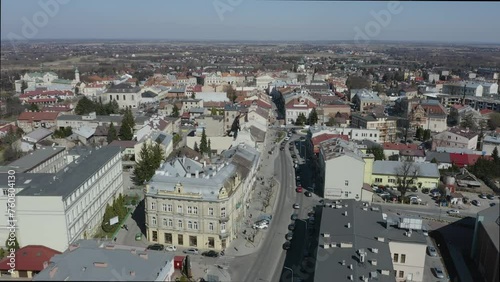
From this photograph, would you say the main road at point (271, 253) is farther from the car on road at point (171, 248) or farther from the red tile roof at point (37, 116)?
the red tile roof at point (37, 116)

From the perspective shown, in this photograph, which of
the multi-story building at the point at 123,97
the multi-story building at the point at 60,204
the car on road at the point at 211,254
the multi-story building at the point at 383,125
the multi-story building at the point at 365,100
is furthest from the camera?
the multi-story building at the point at 123,97

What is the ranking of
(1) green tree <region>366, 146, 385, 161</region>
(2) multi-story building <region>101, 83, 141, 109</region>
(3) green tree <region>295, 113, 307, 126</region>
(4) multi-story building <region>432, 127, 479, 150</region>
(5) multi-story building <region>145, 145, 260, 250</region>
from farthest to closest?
(2) multi-story building <region>101, 83, 141, 109</region>, (3) green tree <region>295, 113, 307, 126</region>, (4) multi-story building <region>432, 127, 479, 150</region>, (1) green tree <region>366, 146, 385, 161</region>, (5) multi-story building <region>145, 145, 260, 250</region>

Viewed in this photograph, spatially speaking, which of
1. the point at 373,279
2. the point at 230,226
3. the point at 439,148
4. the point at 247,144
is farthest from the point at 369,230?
the point at 439,148

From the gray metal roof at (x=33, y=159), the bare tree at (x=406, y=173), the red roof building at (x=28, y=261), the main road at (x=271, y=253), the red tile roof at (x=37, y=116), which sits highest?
the red tile roof at (x=37, y=116)

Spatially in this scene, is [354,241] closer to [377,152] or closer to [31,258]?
[31,258]

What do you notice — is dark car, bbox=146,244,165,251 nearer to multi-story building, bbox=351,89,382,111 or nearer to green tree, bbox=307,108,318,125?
green tree, bbox=307,108,318,125

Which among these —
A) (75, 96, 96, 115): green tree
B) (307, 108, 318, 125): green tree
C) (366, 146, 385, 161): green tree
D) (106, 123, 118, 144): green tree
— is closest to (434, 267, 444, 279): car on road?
(366, 146, 385, 161): green tree

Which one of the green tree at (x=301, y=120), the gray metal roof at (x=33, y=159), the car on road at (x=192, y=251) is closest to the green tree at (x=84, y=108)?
the gray metal roof at (x=33, y=159)
